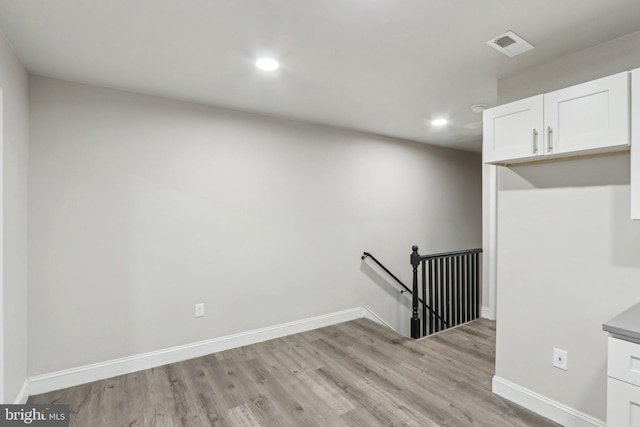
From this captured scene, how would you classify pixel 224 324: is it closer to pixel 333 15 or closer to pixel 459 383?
pixel 459 383

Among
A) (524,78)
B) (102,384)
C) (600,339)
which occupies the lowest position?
(102,384)

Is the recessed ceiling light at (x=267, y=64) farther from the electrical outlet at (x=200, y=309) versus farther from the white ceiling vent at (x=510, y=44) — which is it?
the electrical outlet at (x=200, y=309)

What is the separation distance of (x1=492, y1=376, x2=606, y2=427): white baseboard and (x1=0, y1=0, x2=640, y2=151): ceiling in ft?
7.47

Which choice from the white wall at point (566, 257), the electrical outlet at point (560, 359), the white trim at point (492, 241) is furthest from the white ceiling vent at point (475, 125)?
the electrical outlet at point (560, 359)

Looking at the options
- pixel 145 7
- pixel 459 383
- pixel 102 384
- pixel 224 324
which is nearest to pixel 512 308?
pixel 459 383

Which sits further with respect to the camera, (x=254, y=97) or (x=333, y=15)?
(x=254, y=97)

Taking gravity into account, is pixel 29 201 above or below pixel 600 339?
above

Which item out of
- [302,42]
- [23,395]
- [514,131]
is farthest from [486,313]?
[23,395]

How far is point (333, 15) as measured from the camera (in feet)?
5.57

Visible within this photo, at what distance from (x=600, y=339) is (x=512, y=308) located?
0.51 m

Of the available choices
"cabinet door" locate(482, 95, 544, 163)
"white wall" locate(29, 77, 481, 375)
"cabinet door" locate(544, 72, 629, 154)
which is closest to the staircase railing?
"white wall" locate(29, 77, 481, 375)

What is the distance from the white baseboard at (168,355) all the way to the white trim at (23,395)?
2.2 inches

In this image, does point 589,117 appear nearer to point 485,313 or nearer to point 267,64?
point 267,64

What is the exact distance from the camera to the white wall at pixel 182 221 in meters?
2.50
